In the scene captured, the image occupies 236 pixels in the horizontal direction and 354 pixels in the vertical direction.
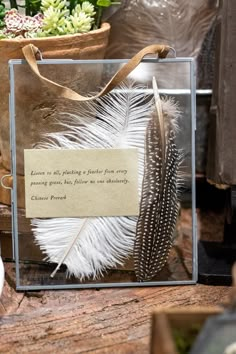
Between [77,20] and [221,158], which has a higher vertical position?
[77,20]

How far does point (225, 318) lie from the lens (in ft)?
1.56

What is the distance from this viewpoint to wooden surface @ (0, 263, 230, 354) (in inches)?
28.0

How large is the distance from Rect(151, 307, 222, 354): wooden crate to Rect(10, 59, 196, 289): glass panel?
309mm

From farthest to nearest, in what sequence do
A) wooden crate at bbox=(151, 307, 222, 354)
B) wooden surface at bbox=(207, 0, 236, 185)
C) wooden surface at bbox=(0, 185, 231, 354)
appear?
wooden surface at bbox=(207, 0, 236, 185), wooden surface at bbox=(0, 185, 231, 354), wooden crate at bbox=(151, 307, 222, 354)

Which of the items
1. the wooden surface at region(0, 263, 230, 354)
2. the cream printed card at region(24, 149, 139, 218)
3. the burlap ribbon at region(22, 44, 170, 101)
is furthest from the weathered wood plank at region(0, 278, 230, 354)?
the burlap ribbon at region(22, 44, 170, 101)

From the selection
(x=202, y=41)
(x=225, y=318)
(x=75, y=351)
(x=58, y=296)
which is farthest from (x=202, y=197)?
(x=225, y=318)

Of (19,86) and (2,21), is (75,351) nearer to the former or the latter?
(19,86)

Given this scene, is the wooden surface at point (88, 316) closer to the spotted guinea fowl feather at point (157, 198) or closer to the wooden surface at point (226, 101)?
the spotted guinea fowl feather at point (157, 198)

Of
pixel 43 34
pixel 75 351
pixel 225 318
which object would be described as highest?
pixel 43 34

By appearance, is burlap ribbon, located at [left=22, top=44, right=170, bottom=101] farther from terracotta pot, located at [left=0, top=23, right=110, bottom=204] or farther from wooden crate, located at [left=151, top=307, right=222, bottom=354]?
wooden crate, located at [left=151, top=307, right=222, bottom=354]

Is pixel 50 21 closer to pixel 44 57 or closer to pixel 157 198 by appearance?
pixel 44 57

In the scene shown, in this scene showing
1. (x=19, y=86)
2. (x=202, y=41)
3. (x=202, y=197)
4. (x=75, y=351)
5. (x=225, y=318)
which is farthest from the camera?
(x=202, y=197)

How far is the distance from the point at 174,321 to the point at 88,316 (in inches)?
10.8

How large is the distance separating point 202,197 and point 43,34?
1.47 feet
